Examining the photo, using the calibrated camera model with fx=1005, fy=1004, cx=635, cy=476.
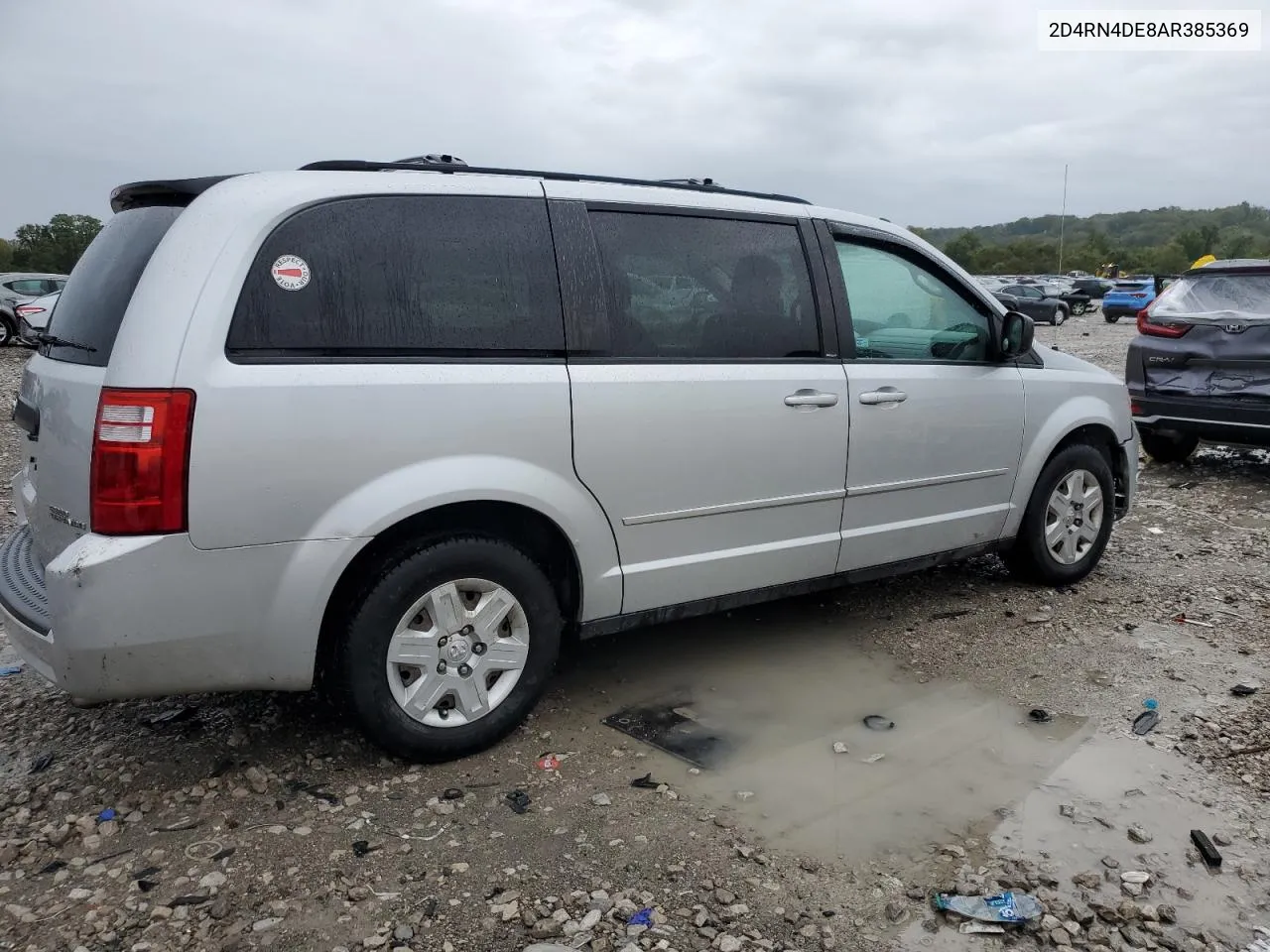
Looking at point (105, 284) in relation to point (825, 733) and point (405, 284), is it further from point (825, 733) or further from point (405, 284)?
point (825, 733)

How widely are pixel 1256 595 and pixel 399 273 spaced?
15.3ft

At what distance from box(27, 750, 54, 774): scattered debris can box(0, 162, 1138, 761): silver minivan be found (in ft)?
1.83

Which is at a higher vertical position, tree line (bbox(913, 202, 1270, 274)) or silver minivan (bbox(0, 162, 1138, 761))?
tree line (bbox(913, 202, 1270, 274))

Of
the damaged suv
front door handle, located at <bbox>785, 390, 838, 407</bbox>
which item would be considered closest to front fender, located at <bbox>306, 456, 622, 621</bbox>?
front door handle, located at <bbox>785, 390, 838, 407</bbox>

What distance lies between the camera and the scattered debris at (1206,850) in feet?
9.28

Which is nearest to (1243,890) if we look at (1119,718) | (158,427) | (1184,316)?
(1119,718)

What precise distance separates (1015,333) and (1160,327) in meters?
A: 4.44

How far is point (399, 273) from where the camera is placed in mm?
3146

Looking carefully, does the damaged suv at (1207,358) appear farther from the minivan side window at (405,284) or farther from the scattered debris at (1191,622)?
the minivan side window at (405,284)

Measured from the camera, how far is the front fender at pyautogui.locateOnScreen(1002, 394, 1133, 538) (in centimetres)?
484

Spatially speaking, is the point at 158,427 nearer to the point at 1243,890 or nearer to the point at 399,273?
the point at 399,273

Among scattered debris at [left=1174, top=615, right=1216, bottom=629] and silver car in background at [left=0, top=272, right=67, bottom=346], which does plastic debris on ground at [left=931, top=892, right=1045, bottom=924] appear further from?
silver car in background at [left=0, top=272, right=67, bottom=346]

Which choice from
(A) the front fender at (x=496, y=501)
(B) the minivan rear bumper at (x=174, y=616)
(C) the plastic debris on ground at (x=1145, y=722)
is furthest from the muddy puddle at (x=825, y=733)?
(B) the minivan rear bumper at (x=174, y=616)

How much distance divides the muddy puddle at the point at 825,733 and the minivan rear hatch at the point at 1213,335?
4789 millimetres
